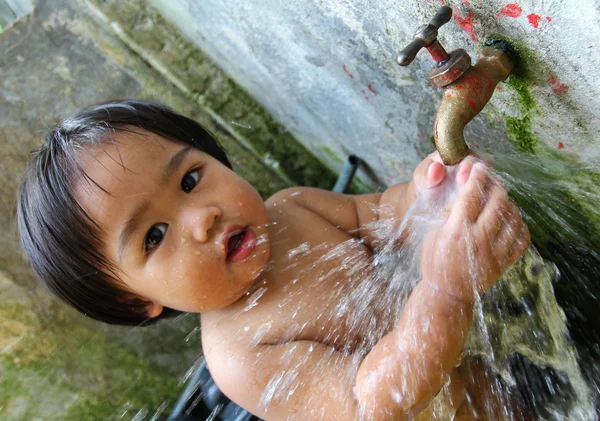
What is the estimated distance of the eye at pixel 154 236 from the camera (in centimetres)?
146

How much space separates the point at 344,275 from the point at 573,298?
0.69 meters

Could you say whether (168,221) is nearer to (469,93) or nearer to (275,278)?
(275,278)

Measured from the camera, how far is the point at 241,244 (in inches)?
60.6

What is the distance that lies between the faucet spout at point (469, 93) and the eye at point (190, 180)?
2.30 ft

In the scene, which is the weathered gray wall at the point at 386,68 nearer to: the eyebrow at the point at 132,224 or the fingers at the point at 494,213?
the fingers at the point at 494,213

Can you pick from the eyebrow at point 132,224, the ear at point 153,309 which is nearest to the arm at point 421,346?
the ear at point 153,309

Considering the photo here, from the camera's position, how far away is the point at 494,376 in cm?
167

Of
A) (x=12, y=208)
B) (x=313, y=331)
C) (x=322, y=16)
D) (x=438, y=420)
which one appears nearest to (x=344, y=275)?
(x=313, y=331)

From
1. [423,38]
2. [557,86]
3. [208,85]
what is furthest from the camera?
[208,85]

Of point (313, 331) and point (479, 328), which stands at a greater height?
point (313, 331)

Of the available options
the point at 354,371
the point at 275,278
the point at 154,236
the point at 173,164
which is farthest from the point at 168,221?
the point at 354,371

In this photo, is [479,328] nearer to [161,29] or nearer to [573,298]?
[573,298]

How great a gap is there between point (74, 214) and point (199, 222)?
0.33 meters

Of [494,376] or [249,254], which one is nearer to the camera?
[249,254]
